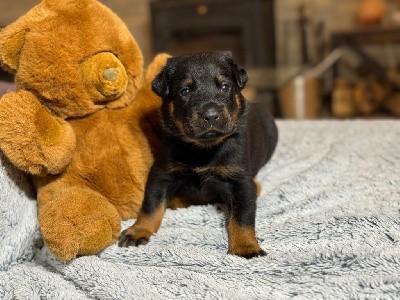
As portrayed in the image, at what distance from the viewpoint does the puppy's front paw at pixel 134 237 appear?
1570 millimetres

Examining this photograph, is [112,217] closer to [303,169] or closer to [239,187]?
[239,187]

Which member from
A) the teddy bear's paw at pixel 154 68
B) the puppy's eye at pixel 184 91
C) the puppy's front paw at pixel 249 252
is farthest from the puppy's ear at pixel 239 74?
the puppy's front paw at pixel 249 252

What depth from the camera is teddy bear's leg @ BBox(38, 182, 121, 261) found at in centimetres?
142

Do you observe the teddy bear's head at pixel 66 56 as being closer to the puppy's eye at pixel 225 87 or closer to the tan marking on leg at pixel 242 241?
the puppy's eye at pixel 225 87

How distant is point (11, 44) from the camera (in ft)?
5.22

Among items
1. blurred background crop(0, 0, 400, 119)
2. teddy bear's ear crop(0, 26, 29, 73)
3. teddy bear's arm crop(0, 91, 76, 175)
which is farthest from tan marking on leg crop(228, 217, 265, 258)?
blurred background crop(0, 0, 400, 119)

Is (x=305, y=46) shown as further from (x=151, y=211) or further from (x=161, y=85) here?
(x=151, y=211)

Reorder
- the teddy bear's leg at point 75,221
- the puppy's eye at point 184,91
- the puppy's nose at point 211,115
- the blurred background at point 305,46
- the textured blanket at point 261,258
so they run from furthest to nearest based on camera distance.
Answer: the blurred background at point 305,46 → the puppy's eye at point 184,91 → the puppy's nose at point 211,115 → the teddy bear's leg at point 75,221 → the textured blanket at point 261,258

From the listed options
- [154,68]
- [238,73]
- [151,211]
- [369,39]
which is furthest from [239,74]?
[369,39]

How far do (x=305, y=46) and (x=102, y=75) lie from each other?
4310mm

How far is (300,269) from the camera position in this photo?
4.42 feet

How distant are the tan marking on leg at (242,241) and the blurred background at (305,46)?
3799 millimetres

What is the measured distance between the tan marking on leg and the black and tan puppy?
0.05ft

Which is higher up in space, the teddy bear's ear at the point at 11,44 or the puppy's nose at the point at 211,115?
the teddy bear's ear at the point at 11,44
